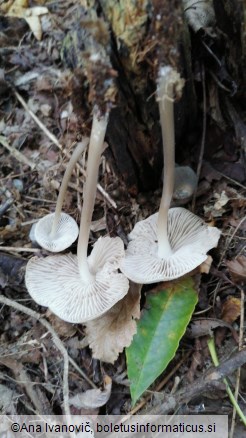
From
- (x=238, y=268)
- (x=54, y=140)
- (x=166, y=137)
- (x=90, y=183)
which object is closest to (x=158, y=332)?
(x=238, y=268)

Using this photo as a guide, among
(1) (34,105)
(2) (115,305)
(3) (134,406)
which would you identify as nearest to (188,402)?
(3) (134,406)

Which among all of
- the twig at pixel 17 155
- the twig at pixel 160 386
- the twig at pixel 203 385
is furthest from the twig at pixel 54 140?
the twig at pixel 203 385

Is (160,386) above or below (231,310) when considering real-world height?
below

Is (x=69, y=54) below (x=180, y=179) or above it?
above

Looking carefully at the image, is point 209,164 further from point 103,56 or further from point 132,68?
point 103,56

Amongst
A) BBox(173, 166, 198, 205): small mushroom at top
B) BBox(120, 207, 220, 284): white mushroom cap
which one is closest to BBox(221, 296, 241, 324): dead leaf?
BBox(120, 207, 220, 284): white mushroom cap

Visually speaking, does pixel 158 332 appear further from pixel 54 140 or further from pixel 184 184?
pixel 54 140
